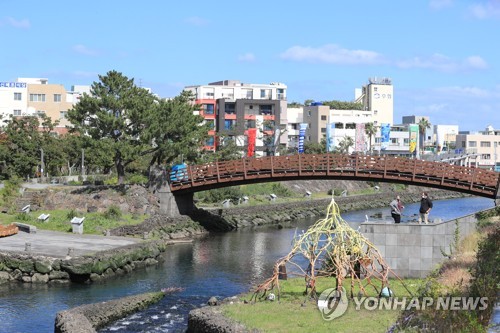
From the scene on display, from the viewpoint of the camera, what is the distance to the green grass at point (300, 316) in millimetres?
24094

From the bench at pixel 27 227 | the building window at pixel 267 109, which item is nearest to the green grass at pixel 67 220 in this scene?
the bench at pixel 27 227

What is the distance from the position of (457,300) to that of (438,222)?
1396 centimetres

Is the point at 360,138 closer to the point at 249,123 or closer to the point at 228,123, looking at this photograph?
the point at 249,123

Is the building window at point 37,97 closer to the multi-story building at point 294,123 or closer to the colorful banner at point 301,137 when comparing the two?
the colorful banner at point 301,137

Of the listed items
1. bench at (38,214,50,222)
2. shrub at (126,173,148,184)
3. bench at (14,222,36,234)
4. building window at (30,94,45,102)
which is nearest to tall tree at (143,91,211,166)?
shrub at (126,173,148,184)

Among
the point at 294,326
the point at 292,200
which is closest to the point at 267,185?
the point at 292,200

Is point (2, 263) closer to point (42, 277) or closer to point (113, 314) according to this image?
point (42, 277)

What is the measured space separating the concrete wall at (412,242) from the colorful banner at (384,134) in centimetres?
12037

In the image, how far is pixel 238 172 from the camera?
6494 centimetres

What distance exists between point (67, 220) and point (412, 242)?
28617mm

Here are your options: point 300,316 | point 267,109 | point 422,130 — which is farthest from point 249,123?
point 300,316

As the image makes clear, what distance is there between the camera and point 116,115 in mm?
65625

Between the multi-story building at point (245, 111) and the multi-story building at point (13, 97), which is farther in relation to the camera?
the multi-story building at point (245, 111)

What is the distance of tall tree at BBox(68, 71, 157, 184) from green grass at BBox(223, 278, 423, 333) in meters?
35.3
